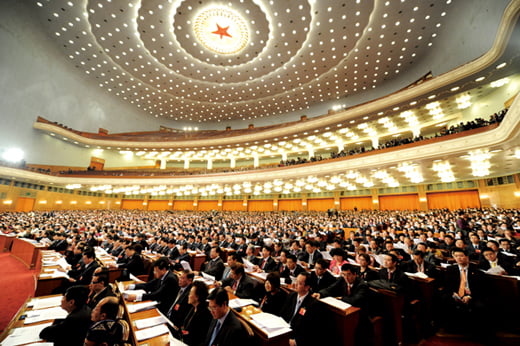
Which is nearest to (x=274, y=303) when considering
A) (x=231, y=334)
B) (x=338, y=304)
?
(x=338, y=304)

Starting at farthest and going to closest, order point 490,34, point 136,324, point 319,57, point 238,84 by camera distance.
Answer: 1. point 238,84
2. point 319,57
3. point 490,34
4. point 136,324

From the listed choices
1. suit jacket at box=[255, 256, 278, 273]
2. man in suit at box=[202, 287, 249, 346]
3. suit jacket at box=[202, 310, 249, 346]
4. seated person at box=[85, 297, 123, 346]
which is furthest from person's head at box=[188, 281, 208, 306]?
suit jacket at box=[255, 256, 278, 273]

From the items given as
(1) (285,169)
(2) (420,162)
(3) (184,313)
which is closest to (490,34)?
(2) (420,162)

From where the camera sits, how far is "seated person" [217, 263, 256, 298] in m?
2.97

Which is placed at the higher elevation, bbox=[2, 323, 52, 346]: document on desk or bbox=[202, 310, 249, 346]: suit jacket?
bbox=[202, 310, 249, 346]: suit jacket

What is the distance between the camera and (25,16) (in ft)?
57.2

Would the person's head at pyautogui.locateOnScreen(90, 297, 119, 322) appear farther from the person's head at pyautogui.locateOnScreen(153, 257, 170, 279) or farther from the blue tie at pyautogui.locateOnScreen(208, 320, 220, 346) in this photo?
the person's head at pyautogui.locateOnScreen(153, 257, 170, 279)

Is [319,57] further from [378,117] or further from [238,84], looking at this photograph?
[238,84]

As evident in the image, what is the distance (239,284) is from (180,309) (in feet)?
2.78

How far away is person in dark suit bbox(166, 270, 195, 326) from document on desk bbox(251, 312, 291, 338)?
3.09ft

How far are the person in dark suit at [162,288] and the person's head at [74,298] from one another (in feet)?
2.29

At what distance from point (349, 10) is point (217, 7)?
31.4ft

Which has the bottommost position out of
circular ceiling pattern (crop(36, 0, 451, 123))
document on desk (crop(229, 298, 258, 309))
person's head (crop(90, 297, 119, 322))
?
document on desk (crop(229, 298, 258, 309))

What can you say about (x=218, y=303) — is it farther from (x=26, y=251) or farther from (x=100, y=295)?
(x=26, y=251)
